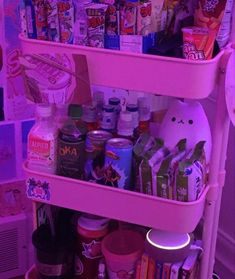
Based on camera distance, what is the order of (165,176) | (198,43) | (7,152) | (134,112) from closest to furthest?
(198,43), (165,176), (134,112), (7,152)

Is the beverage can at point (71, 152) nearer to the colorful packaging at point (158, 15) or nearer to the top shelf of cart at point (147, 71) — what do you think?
the top shelf of cart at point (147, 71)

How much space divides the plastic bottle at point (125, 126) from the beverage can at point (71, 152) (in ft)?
0.30

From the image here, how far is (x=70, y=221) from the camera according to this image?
138cm

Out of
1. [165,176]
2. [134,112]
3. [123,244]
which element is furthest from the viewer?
[123,244]

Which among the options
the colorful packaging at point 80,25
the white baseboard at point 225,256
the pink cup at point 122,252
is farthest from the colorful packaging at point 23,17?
the white baseboard at point 225,256

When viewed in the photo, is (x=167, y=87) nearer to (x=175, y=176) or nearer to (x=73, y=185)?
(x=175, y=176)

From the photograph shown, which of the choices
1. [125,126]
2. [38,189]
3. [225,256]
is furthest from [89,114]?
[225,256]

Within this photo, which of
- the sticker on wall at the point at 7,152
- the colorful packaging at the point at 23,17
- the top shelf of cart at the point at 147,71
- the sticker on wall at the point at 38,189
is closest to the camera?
the top shelf of cart at the point at 147,71

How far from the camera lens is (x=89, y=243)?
1.30 meters

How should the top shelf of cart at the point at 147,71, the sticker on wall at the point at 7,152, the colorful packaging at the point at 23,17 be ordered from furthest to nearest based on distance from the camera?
the sticker on wall at the point at 7,152 → the colorful packaging at the point at 23,17 → the top shelf of cart at the point at 147,71

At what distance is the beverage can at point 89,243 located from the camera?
1.29m

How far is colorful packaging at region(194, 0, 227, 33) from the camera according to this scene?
102cm

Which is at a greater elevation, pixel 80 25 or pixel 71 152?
pixel 80 25

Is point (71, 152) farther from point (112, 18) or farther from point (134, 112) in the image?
point (112, 18)
